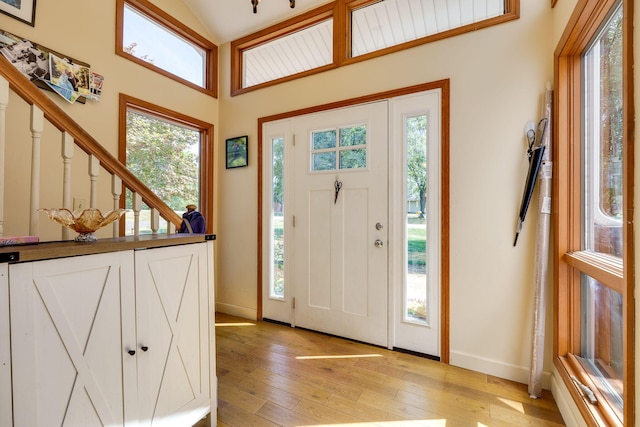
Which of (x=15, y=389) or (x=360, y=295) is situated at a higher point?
(x=15, y=389)

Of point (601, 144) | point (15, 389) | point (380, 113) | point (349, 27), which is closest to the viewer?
point (15, 389)

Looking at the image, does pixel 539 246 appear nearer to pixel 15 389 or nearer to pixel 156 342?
pixel 156 342

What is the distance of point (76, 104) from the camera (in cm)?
212

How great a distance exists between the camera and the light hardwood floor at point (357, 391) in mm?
1582

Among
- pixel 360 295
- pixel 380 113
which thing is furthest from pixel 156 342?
pixel 380 113

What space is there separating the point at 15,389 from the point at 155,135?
2372 mm

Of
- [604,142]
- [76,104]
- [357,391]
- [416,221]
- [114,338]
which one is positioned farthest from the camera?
[416,221]

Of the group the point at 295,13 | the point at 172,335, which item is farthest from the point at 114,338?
the point at 295,13

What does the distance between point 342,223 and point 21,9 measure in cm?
265

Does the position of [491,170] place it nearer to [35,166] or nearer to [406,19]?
[406,19]

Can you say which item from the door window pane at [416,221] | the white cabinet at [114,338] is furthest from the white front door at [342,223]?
the white cabinet at [114,338]

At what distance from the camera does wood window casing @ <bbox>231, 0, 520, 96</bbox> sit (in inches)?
80.7

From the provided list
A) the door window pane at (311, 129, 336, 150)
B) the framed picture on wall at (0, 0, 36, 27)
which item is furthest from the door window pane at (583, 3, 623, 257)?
the framed picture on wall at (0, 0, 36, 27)

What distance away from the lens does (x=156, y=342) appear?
123 cm
